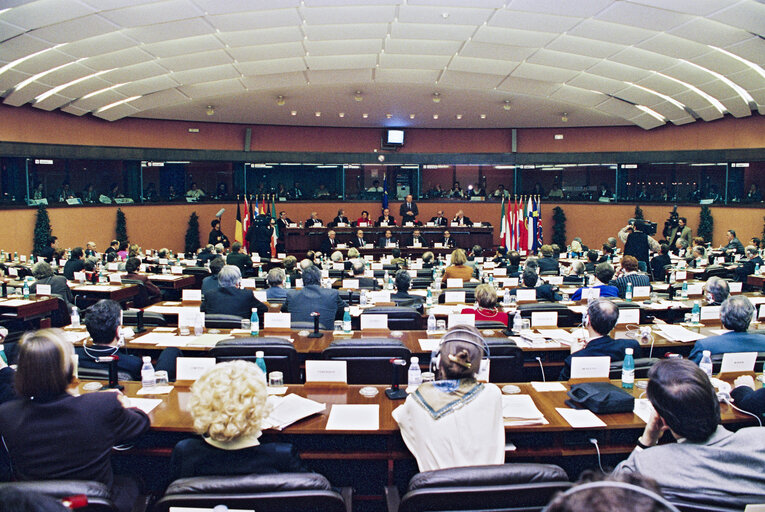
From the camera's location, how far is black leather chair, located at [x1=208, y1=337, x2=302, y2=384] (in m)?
4.12

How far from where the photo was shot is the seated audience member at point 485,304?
17.7 ft

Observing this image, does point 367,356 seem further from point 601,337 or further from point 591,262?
point 591,262

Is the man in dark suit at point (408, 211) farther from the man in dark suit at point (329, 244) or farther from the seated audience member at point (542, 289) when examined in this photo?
the seated audience member at point (542, 289)

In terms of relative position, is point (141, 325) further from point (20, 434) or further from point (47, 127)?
point (47, 127)

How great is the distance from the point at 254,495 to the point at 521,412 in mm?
1795

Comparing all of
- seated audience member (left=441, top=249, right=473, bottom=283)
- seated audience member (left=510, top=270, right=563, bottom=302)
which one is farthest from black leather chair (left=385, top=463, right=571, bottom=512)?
seated audience member (left=441, top=249, right=473, bottom=283)

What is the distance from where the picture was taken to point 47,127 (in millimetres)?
14617

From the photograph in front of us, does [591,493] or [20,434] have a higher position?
[591,493]

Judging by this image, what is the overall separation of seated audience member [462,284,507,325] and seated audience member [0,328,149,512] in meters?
3.56

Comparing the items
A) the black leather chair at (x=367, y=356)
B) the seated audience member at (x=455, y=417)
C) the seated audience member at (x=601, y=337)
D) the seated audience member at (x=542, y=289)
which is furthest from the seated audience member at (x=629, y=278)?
the seated audience member at (x=455, y=417)

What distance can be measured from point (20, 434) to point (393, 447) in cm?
188

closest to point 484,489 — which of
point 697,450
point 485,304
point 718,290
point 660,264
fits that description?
→ point 697,450

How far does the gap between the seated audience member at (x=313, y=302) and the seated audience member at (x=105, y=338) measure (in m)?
1.99

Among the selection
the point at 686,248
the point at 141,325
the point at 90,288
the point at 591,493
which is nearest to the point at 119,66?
the point at 90,288
